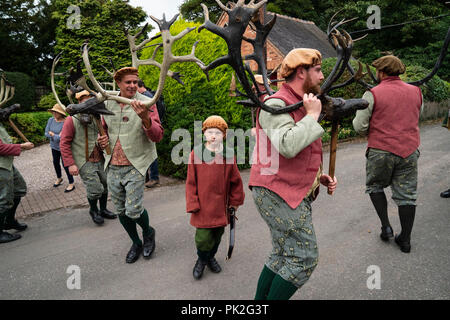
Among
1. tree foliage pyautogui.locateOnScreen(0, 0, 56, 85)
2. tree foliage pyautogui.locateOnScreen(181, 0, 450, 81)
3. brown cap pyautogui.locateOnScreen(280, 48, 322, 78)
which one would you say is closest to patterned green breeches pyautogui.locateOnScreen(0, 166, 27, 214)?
brown cap pyautogui.locateOnScreen(280, 48, 322, 78)

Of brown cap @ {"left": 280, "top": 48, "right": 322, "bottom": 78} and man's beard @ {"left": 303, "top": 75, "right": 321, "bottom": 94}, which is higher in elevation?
brown cap @ {"left": 280, "top": 48, "right": 322, "bottom": 78}

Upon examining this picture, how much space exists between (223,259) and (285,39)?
17.3m

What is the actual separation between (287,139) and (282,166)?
0.93 ft

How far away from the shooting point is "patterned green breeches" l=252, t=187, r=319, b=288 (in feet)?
6.40

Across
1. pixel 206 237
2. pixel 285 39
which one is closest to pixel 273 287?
pixel 206 237

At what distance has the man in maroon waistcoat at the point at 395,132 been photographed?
Result: 3141 millimetres

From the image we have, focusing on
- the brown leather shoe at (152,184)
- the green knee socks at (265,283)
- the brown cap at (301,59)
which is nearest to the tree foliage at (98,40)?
the brown leather shoe at (152,184)

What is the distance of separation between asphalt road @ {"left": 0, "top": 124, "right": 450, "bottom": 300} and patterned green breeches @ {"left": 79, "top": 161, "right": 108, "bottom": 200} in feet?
1.91

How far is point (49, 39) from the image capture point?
77.3ft

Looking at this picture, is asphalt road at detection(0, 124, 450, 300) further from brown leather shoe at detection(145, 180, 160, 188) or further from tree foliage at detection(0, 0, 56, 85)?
tree foliage at detection(0, 0, 56, 85)

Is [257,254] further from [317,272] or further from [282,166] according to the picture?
[282,166]

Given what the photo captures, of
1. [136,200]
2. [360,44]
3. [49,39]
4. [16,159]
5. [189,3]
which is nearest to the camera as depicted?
[136,200]

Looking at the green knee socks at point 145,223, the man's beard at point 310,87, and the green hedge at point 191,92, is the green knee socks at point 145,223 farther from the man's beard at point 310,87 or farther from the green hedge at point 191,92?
the green hedge at point 191,92
